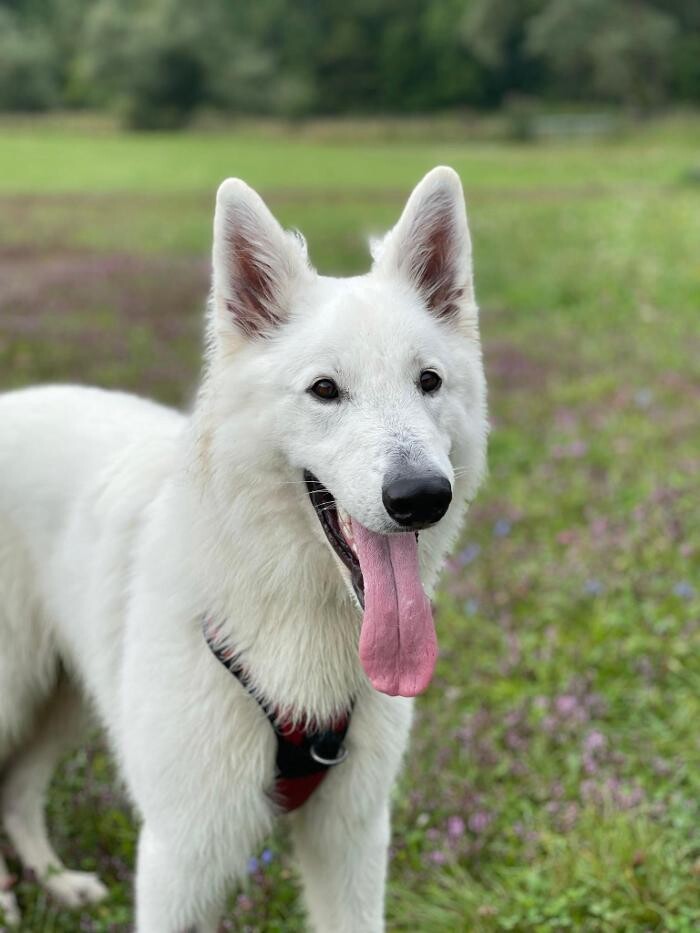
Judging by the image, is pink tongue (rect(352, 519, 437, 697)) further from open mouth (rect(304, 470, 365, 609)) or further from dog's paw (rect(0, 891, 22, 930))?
dog's paw (rect(0, 891, 22, 930))

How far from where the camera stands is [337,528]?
2250 millimetres

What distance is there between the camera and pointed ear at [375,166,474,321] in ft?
7.90

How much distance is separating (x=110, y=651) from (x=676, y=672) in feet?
8.51

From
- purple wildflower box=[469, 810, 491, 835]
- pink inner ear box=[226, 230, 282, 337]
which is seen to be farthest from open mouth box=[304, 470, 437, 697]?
purple wildflower box=[469, 810, 491, 835]

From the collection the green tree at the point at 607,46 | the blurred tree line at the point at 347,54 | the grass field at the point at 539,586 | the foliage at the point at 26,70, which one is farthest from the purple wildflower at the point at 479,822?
the green tree at the point at 607,46

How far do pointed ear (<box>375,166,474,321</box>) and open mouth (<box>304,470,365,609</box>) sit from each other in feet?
1.93

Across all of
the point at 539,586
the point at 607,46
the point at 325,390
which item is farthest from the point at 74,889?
the point at 607,46

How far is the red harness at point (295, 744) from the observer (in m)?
2.44

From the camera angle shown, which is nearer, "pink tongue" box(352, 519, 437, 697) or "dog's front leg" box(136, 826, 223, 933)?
"pink tongue" box(352, 519, 437, 697)

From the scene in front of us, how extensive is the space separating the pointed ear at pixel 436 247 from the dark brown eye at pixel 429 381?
10.0 inches

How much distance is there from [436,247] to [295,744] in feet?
4.34

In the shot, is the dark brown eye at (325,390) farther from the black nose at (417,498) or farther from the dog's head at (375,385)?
the black nose at (417,498)

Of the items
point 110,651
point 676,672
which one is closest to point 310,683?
point 110,651

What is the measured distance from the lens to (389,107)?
Answer: 122ft
